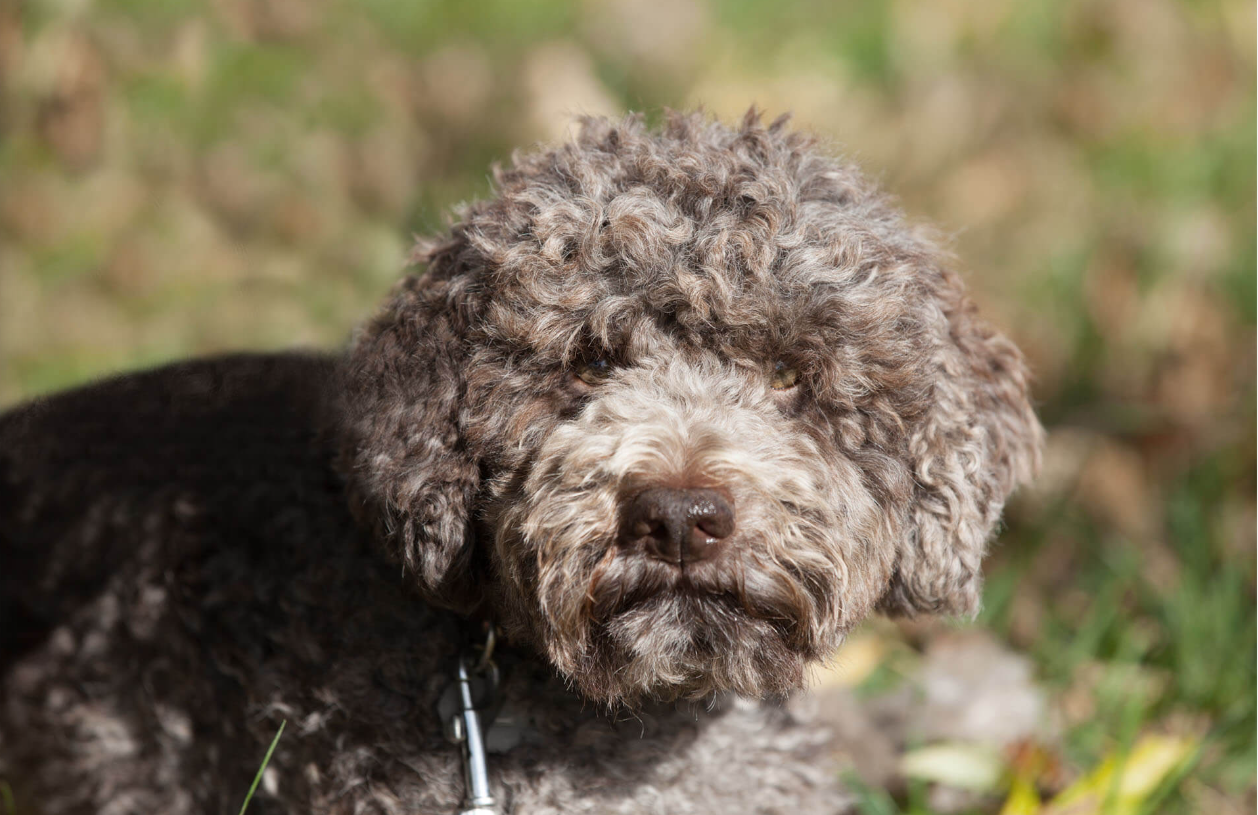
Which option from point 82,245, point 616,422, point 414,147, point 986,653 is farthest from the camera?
point 414,147

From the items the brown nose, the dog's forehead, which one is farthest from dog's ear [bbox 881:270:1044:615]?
the brown nose

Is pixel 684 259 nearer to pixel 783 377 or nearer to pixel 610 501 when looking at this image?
pixel 783 377

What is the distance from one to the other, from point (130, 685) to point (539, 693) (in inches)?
47.4

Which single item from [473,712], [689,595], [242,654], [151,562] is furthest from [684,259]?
[151,562]

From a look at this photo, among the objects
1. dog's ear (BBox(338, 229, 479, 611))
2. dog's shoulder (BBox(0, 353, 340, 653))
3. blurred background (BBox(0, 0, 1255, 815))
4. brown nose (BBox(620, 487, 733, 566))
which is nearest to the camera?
brown nose (BBox(620, 487, 733, 566))

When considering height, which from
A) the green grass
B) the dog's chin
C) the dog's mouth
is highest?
the dog's mouth

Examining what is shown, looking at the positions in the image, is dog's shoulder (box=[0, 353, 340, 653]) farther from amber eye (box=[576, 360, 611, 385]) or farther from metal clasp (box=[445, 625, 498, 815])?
amber eye (box=[576, 360, 611, 385])

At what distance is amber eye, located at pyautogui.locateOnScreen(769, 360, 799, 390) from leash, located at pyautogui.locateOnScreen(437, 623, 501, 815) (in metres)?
0.75

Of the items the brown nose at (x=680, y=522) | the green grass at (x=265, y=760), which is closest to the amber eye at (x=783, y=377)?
the brown nose at (x=680, y=522)

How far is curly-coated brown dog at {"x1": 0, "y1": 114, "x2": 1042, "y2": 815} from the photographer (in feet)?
6.68

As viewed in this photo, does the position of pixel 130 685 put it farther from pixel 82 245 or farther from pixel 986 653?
pixel 986 653

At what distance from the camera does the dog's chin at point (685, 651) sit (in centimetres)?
201

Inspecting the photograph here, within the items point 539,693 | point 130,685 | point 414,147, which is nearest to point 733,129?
point 539,693

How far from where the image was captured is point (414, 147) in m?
4.80
